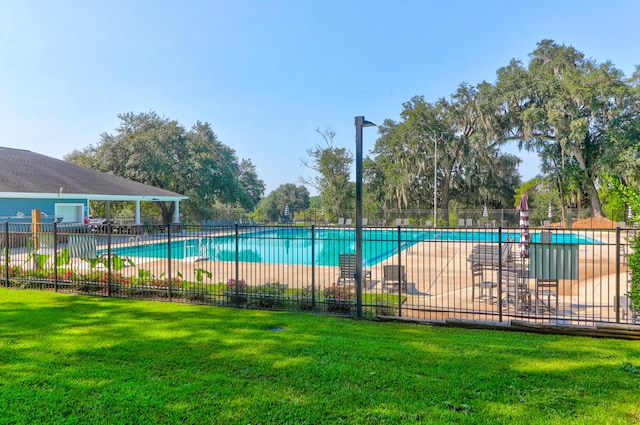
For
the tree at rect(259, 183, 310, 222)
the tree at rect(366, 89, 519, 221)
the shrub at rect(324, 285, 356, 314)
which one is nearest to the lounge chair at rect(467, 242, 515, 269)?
the shrub at rect(324, 285, 356, 314)

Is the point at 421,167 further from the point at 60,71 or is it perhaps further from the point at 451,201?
the point at 60,71

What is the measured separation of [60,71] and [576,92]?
3120cm

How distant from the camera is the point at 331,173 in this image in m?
36.5

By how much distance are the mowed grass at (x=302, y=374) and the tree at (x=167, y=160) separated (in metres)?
27.6

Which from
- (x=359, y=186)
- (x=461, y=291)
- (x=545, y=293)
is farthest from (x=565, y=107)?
(x=359, y=186)

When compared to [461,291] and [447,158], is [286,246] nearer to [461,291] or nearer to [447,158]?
[461,291]

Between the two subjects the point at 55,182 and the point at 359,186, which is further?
the point at 55,182

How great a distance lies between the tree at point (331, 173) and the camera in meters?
36.0

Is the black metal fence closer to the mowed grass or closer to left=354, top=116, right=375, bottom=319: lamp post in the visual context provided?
left=354, top=116, right=375, bottom=319: lamp post

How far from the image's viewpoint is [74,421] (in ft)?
10.00

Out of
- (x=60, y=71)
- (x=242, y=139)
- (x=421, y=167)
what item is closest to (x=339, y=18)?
(x=60, y=71)

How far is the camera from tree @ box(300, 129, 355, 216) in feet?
118

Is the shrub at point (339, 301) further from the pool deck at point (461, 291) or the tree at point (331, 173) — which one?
the tree at point (331, 173)

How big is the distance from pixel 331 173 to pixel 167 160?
45.9 feet
